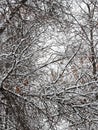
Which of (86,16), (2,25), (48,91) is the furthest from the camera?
(86,16)

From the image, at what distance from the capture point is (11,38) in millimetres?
4527

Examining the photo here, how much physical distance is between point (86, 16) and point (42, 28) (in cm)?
816

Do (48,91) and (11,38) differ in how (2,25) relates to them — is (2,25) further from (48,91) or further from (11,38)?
(48,91)

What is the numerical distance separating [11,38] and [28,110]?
1185 millimetres

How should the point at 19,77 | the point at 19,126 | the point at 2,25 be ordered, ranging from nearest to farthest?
the point at 19,126 → the point at 19,77 → the point at 2,25

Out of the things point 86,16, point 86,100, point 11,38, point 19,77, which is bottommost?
point 86,100

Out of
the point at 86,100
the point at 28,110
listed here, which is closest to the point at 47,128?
the point at 28,110

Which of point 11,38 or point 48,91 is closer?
point 48,91

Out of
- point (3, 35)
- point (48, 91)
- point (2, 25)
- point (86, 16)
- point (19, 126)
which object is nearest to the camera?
point (19, 126)

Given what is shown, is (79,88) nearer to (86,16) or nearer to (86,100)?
(86,100)

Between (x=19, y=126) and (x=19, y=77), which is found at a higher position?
(x=19, y=77)

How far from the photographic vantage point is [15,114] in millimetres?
3664

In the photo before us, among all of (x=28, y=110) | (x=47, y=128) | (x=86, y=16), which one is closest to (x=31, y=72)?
(x=28, y=110)

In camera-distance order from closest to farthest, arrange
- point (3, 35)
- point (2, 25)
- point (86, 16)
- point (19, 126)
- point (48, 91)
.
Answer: point (19, 126), point (48, 91), point (2, 25), point (3, 35), point (86, 16)
